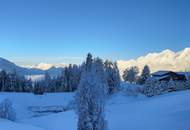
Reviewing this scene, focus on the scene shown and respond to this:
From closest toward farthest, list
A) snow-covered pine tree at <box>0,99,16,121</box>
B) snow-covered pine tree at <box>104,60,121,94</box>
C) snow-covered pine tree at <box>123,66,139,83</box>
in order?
snow-covered pine tree at <box>0,99,16,121</box> → snow-covered pine tree at <box>104,60,121,94</box> → snow-covered pine tree at <box>123,66,139,83</box>

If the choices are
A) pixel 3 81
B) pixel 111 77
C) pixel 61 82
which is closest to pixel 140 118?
pixel 111 77

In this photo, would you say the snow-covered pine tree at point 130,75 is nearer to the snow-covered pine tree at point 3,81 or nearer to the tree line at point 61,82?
the tree line at point 61,82

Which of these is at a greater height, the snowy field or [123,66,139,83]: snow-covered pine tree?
[123,66,139,83]: snow-covered pine tree

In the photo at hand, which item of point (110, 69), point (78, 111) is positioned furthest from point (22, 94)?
point (78, 111)

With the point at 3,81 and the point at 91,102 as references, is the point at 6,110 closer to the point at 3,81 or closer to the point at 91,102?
the point at 91,102

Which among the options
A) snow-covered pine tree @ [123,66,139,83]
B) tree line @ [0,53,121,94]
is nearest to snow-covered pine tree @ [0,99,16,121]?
Result: tree line @ [0,53,121,94]

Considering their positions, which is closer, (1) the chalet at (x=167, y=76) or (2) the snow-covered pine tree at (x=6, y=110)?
(2) the snow-covered pine tree at (x=6, y=110)

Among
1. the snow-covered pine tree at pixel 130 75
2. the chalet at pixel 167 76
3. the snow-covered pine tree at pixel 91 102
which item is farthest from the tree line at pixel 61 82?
the snow-covered pine tree at pixel 91 102

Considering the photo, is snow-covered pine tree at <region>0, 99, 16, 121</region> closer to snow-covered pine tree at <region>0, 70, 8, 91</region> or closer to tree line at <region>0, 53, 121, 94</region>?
tree line at <region>0, 53, 121, 94</region>

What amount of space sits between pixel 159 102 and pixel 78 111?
31.0 m

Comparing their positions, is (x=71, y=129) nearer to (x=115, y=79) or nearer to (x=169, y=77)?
(x=169, y=77)

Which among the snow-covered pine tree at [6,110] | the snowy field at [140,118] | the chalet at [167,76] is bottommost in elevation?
the snowy field at [140,118]

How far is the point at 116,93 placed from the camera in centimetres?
11681

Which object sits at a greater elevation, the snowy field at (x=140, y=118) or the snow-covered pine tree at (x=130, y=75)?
the snow-covered pine tree at (x=130, y=75)
